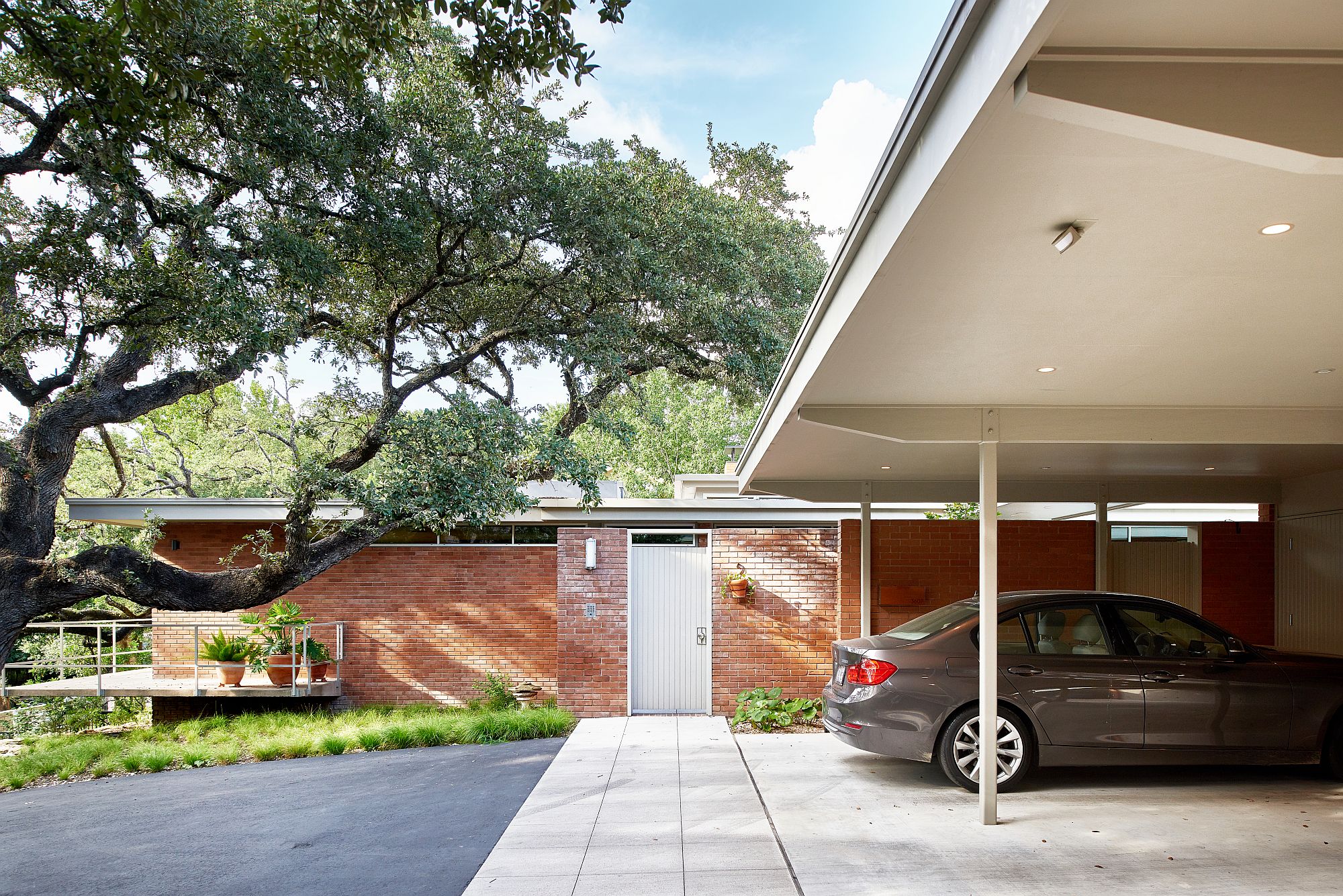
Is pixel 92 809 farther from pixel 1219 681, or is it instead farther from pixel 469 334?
pixel 1219 681

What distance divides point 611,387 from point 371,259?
3994 mm

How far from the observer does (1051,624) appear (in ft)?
21.7

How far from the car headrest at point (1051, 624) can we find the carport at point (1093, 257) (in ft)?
3.40

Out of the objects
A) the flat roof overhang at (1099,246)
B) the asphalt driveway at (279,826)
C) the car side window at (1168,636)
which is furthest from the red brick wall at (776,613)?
the car side window at (1168,636)

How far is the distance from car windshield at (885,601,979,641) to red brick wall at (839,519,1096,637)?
2516mm

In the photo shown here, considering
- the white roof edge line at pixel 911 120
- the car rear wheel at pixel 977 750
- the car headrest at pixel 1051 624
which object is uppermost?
the white roof edge line at pixel 911 120

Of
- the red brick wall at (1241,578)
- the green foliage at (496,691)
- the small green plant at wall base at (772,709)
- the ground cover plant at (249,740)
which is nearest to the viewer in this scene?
the ground cover plant at (249,740)

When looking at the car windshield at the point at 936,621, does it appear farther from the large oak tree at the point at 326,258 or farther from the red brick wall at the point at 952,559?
the large oak tree at the point at 326,258

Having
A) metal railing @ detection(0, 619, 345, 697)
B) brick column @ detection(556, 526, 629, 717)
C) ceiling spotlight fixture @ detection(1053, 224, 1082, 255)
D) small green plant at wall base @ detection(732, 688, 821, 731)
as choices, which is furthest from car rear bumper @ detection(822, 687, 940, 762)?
metal railing @ detection(0, 619, 345, 697)

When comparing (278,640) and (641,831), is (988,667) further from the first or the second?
(278,640)

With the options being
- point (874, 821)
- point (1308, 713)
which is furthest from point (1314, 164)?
point (1308, 713)

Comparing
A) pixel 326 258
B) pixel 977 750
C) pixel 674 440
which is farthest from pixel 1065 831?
pixel 674 440

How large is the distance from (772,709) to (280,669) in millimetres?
6347

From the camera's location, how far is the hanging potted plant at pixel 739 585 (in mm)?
9984
